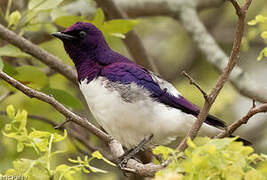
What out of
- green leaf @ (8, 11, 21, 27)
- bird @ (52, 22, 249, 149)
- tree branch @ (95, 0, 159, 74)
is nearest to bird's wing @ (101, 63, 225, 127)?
bird @ (52, 22, 249, 149)

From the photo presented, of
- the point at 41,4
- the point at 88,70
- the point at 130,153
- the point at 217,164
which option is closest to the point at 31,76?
the point at 88,70

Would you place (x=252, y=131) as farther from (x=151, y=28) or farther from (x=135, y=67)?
(x=135, y=67)

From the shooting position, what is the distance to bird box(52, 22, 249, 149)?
3.33 metres

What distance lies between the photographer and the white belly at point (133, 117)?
3.32 meters

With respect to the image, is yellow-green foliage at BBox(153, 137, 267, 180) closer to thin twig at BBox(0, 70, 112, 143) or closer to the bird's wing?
thin twig at BBox(0, 70, 112, 143)

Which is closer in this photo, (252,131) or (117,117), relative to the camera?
(117,117)

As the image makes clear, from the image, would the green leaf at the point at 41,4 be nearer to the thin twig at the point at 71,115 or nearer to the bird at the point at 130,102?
the bird at the point at 130,102

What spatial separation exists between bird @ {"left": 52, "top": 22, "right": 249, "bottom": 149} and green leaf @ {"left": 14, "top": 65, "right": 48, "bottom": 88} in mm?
270

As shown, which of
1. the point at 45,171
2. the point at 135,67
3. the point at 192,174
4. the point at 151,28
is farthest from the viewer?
the point at 151,28

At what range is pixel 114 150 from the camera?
341 centimetres

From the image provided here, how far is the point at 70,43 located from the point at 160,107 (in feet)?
2.73

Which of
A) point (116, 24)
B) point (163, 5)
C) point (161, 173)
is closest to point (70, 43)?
point (116, 24)

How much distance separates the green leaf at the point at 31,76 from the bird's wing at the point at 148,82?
0.45m

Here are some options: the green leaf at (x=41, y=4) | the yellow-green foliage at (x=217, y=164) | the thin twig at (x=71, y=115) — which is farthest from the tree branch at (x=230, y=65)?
the green leaf at (x=41, y=4)
